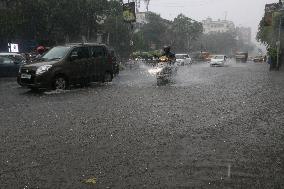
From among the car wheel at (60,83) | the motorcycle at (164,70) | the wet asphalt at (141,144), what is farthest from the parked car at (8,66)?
the wet asphalt at (141,144)

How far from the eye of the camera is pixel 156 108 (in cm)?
1184

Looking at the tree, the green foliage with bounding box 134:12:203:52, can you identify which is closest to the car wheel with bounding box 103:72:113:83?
the green foliage with bounding box 134:12:203:52

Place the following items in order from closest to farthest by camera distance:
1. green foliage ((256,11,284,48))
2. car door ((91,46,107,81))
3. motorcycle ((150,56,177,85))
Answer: car door ((91,46,107,81)), motorcycle ((150,56,177,85)), green foliage ((256,11,284,48))

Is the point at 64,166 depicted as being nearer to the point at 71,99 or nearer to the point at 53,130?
the point at 53,130

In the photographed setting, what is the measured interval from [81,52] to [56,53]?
1.07 meters

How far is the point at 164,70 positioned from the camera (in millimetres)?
21109

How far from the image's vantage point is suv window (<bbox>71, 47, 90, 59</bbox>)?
17500mm

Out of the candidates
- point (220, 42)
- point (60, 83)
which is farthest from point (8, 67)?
point (220, 42)

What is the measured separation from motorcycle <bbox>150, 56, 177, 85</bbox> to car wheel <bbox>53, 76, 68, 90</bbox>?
210 inches

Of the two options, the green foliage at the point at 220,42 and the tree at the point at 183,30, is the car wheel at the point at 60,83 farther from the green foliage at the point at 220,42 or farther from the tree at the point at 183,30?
the green foliage at the point at 220,42

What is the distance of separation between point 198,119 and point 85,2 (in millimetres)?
39611

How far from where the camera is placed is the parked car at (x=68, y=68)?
16031mm

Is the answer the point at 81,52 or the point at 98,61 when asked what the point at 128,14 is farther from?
the point at 81,52

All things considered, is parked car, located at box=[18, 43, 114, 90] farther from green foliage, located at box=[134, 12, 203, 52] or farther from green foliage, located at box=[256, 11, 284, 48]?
green foliage, located at box=[134, 12, 203, 52]
